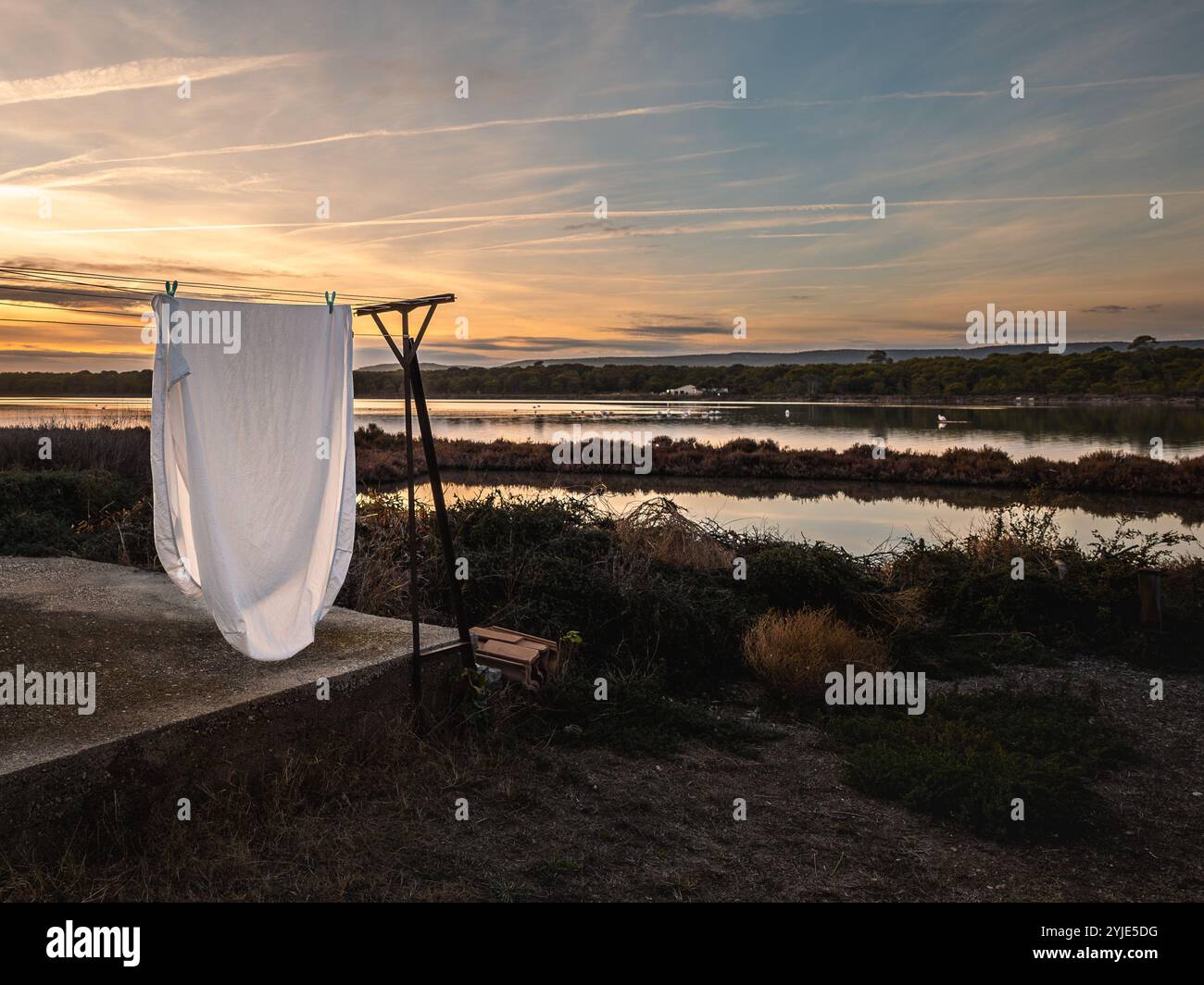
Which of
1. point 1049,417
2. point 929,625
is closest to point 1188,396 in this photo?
point 1049,417

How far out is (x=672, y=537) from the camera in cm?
1242

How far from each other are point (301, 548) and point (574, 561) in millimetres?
4003

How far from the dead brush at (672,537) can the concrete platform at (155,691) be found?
19.0 ft

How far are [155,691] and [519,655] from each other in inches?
103

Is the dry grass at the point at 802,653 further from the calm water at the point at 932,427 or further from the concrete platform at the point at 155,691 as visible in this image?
the calm water at the point at 932,427

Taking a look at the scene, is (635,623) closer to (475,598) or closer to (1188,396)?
(475,598)

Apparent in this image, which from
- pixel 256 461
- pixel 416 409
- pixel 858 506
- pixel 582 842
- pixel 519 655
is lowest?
pixel 582 842

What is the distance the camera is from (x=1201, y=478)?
2580 centimetres

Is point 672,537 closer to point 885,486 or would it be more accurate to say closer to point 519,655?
point 519,655

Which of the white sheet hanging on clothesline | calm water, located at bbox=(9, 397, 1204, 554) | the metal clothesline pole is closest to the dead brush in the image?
calm water, located at bbox=(9, 397, 1204, 554)

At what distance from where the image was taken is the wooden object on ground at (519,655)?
6.77m

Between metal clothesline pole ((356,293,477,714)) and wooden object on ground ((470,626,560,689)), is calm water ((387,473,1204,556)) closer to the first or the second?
wooden object on ground ((470,626,560,689))

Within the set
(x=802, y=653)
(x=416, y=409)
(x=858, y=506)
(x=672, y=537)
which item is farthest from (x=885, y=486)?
(x=416, y=409)

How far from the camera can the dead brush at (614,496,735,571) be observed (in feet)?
39.1
